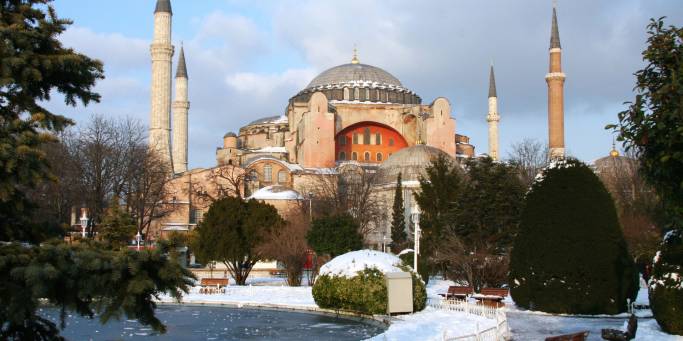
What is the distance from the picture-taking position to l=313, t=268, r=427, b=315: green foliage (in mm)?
14930

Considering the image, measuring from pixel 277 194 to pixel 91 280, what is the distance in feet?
131

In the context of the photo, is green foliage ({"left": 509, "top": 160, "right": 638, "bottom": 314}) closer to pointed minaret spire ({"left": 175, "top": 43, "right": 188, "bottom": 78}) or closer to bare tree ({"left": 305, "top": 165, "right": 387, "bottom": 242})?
bare tree ({"left": 305, "top": 165, "right": 387, "bottom": 242})

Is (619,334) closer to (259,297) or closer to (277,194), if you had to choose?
(259,297)

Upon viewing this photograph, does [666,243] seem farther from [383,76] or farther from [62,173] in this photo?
[383,76]

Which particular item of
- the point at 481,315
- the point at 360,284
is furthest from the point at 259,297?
the point at 481,315

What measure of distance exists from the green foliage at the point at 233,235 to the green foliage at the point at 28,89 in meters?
19.0

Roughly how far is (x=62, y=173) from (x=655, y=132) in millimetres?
22475

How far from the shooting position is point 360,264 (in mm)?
15516

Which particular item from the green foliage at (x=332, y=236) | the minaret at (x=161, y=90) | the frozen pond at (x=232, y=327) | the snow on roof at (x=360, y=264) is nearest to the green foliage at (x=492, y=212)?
the green foliage at (x=332, y=236)

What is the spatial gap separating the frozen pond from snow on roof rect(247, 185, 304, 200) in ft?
91.3

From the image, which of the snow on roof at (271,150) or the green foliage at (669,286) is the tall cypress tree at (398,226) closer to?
the snow on roof at (271,150)

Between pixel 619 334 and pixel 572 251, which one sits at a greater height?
pixel 572 251

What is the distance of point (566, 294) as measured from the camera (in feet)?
47.2

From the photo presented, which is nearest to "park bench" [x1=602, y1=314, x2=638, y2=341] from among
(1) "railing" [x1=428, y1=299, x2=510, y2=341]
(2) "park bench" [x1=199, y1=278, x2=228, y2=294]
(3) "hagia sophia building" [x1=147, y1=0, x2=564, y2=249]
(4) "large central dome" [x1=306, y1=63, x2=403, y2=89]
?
(1) "railing" [x1=428, y1=299, x2=510, y2=341]
